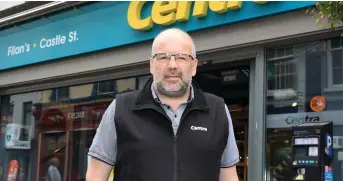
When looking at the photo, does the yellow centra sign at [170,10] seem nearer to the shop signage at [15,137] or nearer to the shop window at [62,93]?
the shop window at [62,93]

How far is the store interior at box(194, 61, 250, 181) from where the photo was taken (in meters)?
6.62

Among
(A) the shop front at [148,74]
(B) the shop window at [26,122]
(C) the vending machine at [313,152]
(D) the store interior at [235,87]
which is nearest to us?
(C) the vending machine at [313,152]

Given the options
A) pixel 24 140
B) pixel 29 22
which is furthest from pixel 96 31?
pixel 24 140

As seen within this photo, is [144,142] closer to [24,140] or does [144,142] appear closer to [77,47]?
[77,47]

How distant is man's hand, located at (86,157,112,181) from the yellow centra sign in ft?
13.0

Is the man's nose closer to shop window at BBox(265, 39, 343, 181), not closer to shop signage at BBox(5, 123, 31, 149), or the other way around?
shop window at BBox(265, 39, 343, 181)

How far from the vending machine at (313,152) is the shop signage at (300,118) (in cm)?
12

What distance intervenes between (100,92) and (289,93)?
3.62m

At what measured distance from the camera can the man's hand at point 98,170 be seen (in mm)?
2232

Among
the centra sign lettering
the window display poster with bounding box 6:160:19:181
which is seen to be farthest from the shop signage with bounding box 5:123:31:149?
the centra sign lettering

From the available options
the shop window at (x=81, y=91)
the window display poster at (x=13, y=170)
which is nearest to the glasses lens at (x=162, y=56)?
the shop window at (x=81, y=91)

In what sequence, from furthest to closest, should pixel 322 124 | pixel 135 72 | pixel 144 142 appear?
1. pixel 135 72
2. pixel 322 124
3. pixel 144 142

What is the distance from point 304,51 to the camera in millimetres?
5715

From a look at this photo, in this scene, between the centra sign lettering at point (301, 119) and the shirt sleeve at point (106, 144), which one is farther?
the centra sign lettering at point (301, 119)
